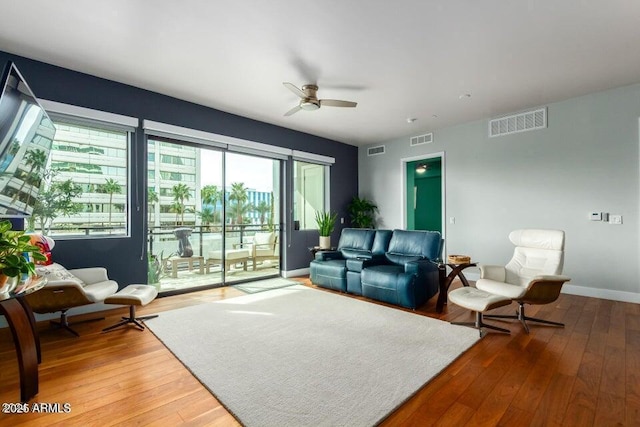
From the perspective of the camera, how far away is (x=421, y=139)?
628 cm

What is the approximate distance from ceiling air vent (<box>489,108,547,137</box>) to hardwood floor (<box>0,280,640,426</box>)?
3.11 m

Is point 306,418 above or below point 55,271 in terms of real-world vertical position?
below

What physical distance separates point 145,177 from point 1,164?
1.93m

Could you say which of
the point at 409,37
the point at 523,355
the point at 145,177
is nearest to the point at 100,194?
the point at 145,177

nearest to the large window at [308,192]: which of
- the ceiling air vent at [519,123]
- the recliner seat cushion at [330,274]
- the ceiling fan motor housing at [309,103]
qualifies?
the recliner seat cushion at [330,274]

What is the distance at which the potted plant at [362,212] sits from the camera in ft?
22.9

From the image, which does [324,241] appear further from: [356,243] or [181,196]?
[181,196]

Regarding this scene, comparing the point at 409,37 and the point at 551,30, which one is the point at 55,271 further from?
the point at 551,30

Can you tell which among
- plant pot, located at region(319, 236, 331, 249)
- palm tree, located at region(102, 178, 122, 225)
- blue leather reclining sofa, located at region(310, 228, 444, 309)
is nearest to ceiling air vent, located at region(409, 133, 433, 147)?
blue leather reclining sofa, located at region(310, 228, 444, 309)

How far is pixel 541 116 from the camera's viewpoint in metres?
4.76

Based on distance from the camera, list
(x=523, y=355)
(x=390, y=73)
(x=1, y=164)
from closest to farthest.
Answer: (x=1, y=164), (x=523, y=355), (x=390, y=73)

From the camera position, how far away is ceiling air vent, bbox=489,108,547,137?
15.7ft

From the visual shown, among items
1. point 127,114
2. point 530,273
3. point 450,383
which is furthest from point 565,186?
point 127,114

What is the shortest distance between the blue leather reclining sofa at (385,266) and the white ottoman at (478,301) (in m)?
0.68
